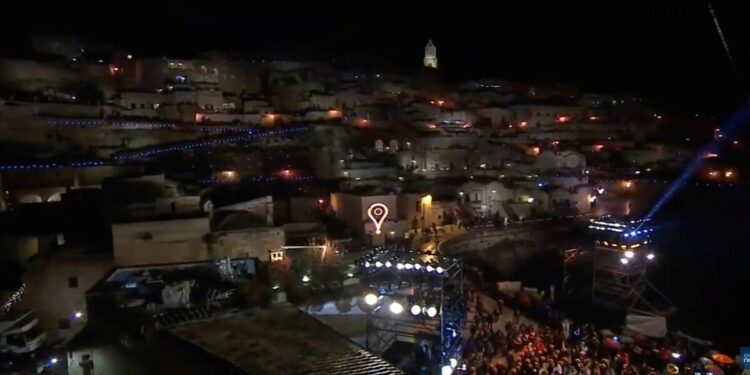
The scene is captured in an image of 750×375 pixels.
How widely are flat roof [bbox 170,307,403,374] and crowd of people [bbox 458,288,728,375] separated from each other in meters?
5.36

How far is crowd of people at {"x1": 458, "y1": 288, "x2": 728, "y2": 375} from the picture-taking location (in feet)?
47.7

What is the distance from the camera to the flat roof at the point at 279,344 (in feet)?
25.7

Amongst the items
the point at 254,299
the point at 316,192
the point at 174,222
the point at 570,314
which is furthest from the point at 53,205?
the point at 570,314

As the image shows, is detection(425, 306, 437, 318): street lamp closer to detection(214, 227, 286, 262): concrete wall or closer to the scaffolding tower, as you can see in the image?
detection(214, 227, 286, 262): concrete wall

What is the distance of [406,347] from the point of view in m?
12.9

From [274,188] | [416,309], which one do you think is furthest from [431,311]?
[274,188]

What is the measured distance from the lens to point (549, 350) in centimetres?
1562

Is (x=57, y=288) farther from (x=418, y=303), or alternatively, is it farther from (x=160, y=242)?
(x=418, y=303)

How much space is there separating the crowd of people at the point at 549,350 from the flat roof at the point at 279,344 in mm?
5361

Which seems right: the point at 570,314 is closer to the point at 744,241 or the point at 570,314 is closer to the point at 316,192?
the point at 316,192

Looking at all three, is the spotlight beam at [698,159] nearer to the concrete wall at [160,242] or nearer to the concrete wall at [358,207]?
the concrete wall at [358,207]

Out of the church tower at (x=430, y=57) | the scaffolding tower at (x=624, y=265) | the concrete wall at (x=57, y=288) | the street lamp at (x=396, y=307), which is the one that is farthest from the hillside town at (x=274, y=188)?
the church tower at (x=430, y=57)

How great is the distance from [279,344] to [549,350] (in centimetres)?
939

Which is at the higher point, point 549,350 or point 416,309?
point 416,309
